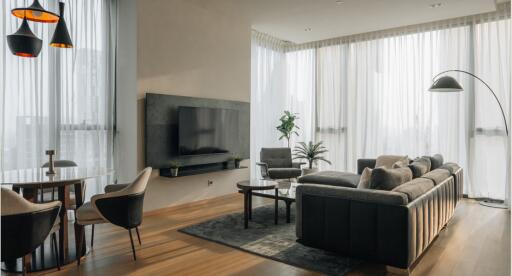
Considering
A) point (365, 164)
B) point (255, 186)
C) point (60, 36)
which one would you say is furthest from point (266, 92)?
point (60, 36)

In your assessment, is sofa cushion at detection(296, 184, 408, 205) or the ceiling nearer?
sofa cushion at detection(296, 184, 408, 205)

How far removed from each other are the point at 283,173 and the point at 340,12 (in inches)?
115

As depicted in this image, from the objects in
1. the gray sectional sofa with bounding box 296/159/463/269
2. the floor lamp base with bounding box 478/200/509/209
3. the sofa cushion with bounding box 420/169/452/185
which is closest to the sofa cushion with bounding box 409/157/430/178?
the sofa cushion with bounding box 420/169/452/185

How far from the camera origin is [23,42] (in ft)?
10.5

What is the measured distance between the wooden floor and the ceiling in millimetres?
3288

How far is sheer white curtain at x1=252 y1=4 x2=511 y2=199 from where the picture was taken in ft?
19.3

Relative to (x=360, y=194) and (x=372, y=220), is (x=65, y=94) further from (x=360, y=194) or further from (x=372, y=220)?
(x=372, y=220)

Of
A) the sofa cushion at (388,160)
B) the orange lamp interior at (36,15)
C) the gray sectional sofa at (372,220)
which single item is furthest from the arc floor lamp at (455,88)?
the orange lamp interior at (36,15)

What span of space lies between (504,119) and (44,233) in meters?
6.22

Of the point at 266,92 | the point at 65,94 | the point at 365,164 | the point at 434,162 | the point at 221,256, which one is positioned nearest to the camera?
the point at 221,256

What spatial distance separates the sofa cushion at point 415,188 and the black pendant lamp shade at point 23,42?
349 cm

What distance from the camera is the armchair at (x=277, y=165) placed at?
250 inches

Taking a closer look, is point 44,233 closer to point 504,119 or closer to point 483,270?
point 483,270

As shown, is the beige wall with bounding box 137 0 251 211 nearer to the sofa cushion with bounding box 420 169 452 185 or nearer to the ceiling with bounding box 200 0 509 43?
the ceiling with bounding box 200 0 509 43
